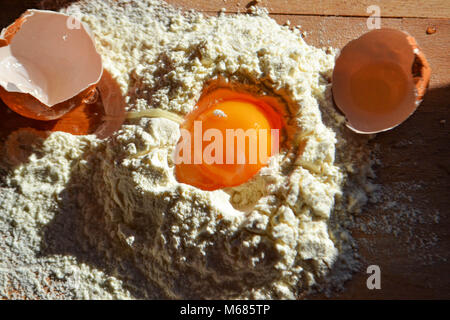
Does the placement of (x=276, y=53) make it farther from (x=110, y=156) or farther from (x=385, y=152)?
(x=110, y=156)

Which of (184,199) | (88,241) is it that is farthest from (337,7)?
(88,241)

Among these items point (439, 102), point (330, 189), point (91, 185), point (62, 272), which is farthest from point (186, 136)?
point (439, 102)

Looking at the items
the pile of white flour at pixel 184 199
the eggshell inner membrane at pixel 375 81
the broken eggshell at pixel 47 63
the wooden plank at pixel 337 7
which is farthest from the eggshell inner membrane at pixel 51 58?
the eggshell inner membrane at pixel 375 81

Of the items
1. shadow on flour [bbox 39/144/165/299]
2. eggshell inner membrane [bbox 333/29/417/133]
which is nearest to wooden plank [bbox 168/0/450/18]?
eggshell inner membrane [bbox 333/29/417/133]

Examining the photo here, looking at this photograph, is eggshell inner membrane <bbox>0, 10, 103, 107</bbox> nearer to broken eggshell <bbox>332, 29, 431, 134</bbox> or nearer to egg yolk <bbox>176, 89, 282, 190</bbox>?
egg yolk <bbox>176, 89, 282, 190</bbox>

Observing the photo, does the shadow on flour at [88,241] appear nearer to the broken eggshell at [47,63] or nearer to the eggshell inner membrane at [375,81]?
the broken eggshell at [47,63]

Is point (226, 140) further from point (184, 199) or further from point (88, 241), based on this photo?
point (88, 241)

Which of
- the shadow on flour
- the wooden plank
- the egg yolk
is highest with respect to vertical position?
the wooden plank
